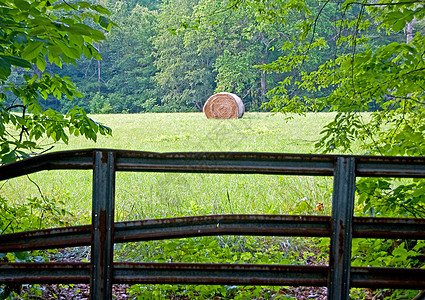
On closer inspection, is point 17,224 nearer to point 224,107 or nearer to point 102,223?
point 102,223

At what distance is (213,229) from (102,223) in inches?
24.6

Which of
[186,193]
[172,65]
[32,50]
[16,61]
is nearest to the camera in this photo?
[16,61]

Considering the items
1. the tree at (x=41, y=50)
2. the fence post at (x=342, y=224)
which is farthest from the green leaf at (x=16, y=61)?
the fence post at (x=342, y=224)

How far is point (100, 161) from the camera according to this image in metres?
2.30

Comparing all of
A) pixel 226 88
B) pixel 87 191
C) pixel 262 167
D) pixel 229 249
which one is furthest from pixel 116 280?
pixel 226 88

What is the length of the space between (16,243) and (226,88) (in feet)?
126

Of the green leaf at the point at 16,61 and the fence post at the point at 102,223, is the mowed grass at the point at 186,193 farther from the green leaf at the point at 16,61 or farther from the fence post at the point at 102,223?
the green leaf at the point at 16,61

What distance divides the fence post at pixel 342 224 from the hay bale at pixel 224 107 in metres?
23.4

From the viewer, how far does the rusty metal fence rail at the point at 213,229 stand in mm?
2316

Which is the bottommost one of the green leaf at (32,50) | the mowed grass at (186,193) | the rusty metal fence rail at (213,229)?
the mowed grass at (186,193)

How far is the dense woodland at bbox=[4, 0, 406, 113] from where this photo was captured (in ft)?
128

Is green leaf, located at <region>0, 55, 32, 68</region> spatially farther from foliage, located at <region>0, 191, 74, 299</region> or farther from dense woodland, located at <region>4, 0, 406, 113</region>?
dense woodland, located at <region>4, 0, 406, 113</region>

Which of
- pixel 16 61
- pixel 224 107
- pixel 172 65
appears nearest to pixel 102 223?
pixel 16 61

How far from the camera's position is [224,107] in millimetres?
26094
